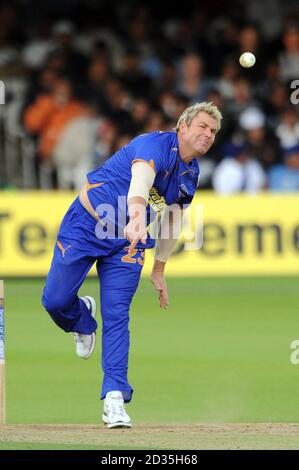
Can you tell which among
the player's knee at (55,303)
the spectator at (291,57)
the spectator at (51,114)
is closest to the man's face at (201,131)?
the player's knee at (55,303)

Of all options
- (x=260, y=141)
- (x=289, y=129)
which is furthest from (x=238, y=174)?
(x=289, y=129)

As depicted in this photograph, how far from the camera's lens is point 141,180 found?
743 cm

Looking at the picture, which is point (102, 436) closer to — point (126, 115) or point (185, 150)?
point (185, 150)

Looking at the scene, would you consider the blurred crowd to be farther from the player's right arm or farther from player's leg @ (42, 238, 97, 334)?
the player's right arm

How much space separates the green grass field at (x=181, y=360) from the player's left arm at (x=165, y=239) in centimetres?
91

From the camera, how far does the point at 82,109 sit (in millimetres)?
18781

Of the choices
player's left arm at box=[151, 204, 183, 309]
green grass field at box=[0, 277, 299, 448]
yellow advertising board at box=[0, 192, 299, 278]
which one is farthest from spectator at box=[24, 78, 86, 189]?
player's left arm at box=[151, 204, 183, 309]

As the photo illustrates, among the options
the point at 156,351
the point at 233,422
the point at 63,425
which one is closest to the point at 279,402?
the point at 233,422

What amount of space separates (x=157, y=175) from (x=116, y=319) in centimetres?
95

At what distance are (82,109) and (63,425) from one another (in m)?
11.3

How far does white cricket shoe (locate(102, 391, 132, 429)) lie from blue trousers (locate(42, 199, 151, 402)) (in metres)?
0.05

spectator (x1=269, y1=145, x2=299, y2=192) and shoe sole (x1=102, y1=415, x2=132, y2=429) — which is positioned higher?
spectator (x1=269, y1=145, x2=299, y2=192)

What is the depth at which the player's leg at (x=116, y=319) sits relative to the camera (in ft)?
25.4

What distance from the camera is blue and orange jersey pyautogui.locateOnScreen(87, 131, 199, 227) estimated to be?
25.4 feet
